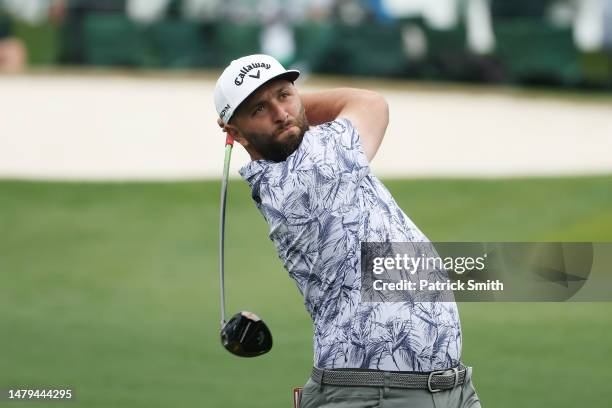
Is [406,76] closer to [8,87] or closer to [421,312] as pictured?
[8,87]

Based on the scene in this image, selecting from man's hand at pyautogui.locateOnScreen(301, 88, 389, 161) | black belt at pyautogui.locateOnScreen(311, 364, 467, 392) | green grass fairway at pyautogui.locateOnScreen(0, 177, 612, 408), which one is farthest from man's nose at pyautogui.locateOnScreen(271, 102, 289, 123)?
green grass fairway at pyautogui.locateOnScreen(0, 177, 612, 408)

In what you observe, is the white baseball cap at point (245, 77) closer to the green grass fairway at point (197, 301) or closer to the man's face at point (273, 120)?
the man's face at point (273, 120)

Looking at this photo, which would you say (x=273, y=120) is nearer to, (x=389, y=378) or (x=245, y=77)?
(x=245, y=77)

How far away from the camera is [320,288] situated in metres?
4.83

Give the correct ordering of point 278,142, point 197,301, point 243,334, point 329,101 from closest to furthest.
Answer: point 278,142 < point 243,334 < point 329,101 < point 197,301

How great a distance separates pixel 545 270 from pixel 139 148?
1427 cm

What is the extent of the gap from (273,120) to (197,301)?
884cm

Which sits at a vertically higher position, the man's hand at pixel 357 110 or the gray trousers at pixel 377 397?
the man's hand at pixel 357 110

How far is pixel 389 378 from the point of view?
4734 mm

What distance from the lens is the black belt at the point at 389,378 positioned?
4.73 metres

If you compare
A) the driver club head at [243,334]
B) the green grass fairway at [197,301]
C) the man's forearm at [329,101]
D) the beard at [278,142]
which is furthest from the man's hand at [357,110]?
the green grass fairway at [197,301]

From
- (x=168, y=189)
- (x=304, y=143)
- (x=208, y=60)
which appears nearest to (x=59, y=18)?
(x=208, y=60)

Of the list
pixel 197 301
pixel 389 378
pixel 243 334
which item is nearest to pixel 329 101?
pixel 243 334

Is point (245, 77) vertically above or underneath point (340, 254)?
above
